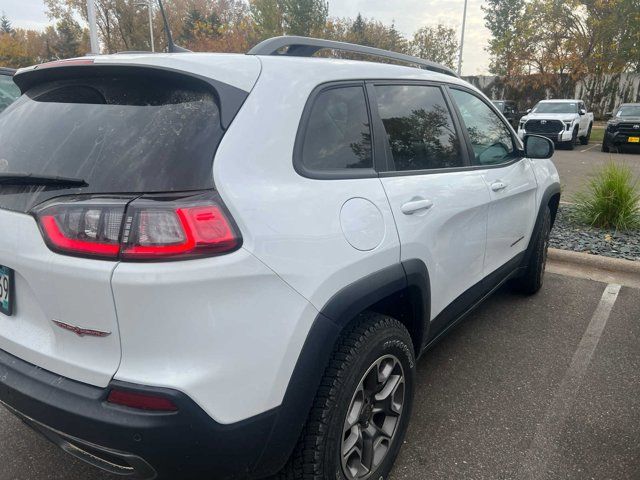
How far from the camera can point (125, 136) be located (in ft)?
5.34

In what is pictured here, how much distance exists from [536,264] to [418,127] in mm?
2146

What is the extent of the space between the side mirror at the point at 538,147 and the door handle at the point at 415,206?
5.54 feet

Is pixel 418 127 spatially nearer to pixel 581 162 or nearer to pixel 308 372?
pixel 308 372

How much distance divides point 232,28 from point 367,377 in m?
44.9

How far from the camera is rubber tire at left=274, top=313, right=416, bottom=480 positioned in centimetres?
177

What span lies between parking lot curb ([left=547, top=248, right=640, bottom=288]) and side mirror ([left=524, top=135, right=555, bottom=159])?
6.14ft

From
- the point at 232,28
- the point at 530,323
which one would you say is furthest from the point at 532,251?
the point at 232,28

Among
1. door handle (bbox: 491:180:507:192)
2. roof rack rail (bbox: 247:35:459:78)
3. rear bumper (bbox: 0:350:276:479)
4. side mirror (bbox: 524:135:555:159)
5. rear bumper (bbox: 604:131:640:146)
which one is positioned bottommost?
rear bumper (bbox: 604:131:640:146)

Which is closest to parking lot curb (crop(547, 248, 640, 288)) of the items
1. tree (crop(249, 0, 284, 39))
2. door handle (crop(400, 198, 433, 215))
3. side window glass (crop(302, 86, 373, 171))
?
door handle (crop(400, 198, 433, 215))

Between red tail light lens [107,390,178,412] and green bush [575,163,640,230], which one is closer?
red tail light lens [107,390,178,412]

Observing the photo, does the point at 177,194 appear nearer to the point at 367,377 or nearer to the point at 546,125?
the point at 367,377

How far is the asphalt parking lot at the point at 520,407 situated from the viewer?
7.56ft

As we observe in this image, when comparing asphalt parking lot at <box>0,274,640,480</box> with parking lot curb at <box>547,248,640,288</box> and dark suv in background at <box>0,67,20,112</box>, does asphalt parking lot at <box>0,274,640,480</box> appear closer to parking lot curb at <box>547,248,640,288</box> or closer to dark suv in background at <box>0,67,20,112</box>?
parking lot curb at <box>547,248,640,288</box>

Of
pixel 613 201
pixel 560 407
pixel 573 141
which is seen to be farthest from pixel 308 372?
pixel 573 141
